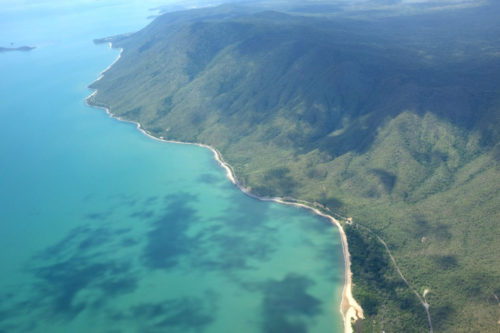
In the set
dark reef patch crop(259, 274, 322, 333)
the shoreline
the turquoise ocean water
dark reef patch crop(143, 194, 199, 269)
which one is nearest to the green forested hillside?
the shoreline

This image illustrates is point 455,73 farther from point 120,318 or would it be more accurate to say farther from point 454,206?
point 120,318

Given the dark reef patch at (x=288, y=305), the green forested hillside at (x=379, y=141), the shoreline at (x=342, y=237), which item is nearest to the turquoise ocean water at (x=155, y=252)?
the dark reef patch at (x=288, y=305)

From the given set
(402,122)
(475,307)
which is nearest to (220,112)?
(402,122)

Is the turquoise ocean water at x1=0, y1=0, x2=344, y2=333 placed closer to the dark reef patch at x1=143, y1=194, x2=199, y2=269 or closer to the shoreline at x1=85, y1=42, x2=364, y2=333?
the dark reef patch at x1=143, y1=194, x2=199, y2=269

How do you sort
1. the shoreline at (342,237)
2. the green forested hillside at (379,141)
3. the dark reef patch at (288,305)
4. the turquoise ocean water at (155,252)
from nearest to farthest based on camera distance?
the dark reef patch at (288,305) < the shoreline at (342,237) < the green forested hillside at (379,141) < the turquoise ocean water at (155,252)

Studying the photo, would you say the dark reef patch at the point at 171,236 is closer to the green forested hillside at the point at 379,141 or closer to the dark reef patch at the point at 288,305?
the green forested hillside at the point at 379,141

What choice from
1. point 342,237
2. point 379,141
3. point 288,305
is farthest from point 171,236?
point 379,141

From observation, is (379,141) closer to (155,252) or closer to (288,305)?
(288,305)
